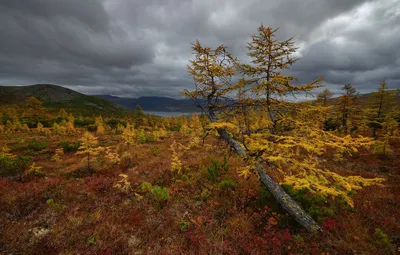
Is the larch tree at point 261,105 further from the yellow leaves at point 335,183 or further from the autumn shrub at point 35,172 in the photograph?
the autumn shrub at point 35,172

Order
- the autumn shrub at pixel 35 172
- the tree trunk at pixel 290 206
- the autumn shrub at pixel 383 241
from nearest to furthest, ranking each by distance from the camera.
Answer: the autumn shrub at pixel 383 241 < the tree trunk at pixel 290 206 < the autumn shrub at pixel 35 172

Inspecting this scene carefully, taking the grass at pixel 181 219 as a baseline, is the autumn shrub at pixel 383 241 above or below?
above

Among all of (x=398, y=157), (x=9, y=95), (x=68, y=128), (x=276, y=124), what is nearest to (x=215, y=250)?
(x=276, y=124)

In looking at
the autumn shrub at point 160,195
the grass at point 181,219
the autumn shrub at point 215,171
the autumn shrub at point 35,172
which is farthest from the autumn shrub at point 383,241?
the autumn shrub at point 35,172

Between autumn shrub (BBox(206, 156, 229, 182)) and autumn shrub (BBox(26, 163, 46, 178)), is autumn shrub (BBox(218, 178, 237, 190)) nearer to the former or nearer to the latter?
autumn shrub (BBox(206, 156, 229, 182))

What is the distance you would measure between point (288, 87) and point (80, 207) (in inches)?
397

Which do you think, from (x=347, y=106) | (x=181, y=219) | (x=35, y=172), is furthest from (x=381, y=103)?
(x=35, y=172)

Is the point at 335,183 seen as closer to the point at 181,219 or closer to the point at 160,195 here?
the point at 181,219

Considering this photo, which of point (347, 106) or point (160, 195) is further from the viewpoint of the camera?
point (347, 106)

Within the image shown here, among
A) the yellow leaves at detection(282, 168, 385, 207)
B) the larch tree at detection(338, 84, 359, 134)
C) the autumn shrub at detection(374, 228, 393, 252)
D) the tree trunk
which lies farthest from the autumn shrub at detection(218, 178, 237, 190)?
the larch tree at detection(338, 84, 359, 134)

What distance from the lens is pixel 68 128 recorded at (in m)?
32.4

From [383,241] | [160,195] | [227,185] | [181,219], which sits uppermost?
[383,241]

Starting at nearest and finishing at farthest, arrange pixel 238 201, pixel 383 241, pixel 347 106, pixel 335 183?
pixel 335 183 < pixel 383 241 < pixel 238 201 < pixel 347 106

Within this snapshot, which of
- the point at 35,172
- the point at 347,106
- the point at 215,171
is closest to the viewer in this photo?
the point at 215,171
